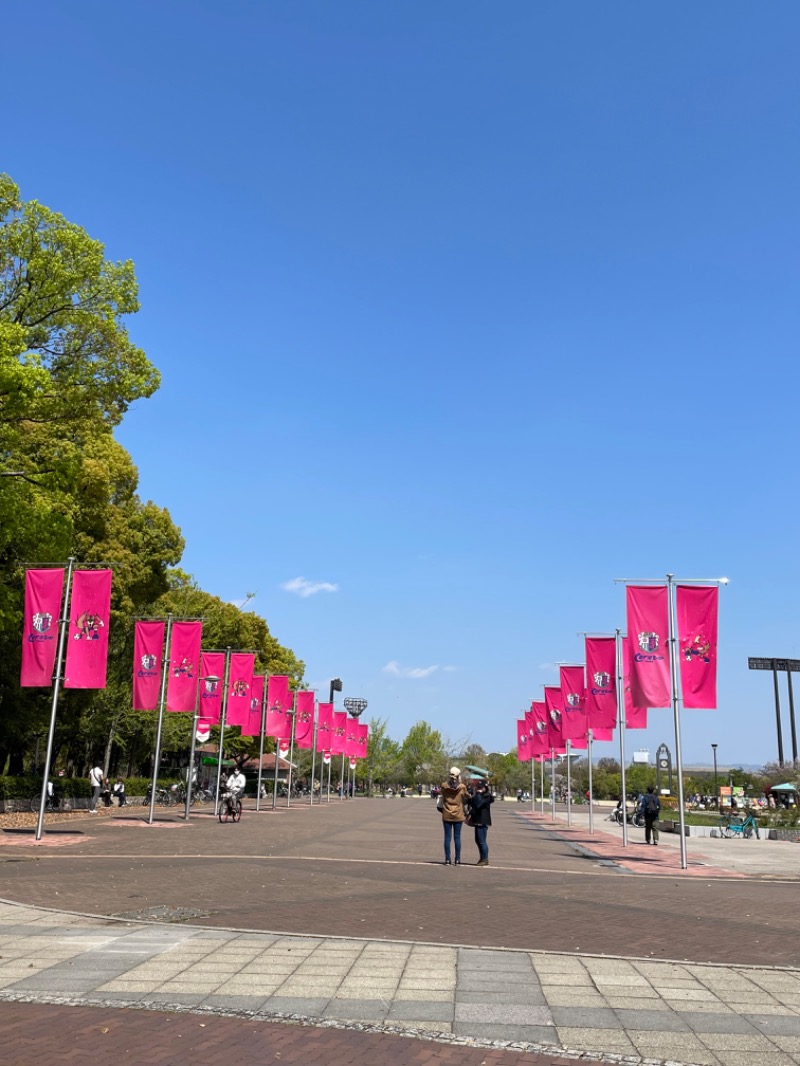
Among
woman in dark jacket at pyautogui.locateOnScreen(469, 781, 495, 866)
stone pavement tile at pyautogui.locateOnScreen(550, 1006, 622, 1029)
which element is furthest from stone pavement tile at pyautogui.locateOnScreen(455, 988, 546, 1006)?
woman in dark jacket at pyautogui.locateOnScreen(469, 781, 495, 866)

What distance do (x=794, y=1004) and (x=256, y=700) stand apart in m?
33.5

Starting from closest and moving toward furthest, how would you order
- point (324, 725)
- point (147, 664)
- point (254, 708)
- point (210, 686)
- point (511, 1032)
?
point (511, 1032) < point (147, 664) < point (210, 686) < point (254, 708) < point (324, 725)

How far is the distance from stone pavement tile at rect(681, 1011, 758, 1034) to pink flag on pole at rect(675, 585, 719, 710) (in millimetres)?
14790

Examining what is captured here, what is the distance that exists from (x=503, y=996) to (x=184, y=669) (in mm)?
22830

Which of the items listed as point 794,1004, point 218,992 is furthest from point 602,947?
point 218,992

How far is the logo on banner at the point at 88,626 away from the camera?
22078 mm

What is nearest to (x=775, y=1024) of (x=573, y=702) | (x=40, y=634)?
(x=40, y=634)

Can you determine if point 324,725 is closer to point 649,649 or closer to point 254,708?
point 254,708

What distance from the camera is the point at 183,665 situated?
94.2 feet

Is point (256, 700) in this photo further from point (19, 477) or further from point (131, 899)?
point (131, 899)

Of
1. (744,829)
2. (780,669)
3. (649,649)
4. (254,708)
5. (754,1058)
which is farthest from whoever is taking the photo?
(780,669)

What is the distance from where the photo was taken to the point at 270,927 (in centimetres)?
1020

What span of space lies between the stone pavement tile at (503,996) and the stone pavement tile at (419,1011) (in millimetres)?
272

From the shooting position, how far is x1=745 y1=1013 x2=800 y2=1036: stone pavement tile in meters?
6.41
